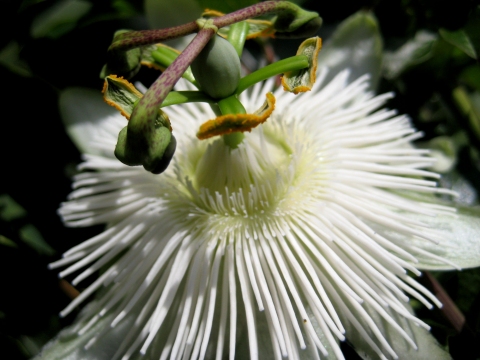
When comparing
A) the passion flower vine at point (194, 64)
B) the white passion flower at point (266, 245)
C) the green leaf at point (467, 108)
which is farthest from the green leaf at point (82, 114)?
the green leaf at point (467, 108)

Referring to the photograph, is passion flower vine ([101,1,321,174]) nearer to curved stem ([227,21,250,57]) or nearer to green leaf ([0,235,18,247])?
curved stem ([227,21,250,57])

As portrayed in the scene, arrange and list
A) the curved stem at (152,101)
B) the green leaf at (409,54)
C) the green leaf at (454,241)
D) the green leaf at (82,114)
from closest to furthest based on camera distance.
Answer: the curved stem at (152,101), the green leaf at (454,241), the green leaf at (82,114), the green leaf at (409,54)

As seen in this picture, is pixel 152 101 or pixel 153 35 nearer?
pixel 152 101

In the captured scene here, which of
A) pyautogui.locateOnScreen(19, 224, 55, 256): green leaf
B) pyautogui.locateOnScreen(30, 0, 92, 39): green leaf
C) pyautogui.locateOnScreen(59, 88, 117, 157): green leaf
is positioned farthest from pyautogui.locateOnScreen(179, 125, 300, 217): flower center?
pyautogui.locateOnScreen(30, 0, 92, 39): green leaf

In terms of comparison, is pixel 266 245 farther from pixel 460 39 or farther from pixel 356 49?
pixel 460 39

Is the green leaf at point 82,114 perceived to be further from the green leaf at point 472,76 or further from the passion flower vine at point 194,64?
the green leaf at point 472,76

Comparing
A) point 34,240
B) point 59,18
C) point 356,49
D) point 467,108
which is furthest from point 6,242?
point 467,108
